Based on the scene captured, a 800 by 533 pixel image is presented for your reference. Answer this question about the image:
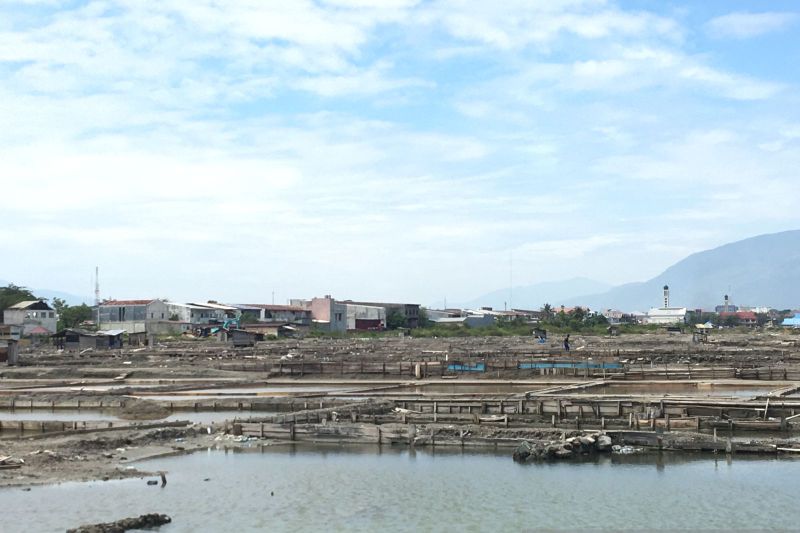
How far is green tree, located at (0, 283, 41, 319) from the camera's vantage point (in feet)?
376

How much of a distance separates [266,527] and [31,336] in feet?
268

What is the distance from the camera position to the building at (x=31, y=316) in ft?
328

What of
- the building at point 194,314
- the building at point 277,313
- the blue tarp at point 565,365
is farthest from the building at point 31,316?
the blue tarp at point 565,365

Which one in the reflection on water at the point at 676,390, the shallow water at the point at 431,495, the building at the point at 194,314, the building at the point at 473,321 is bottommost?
the shallow water at the point at 431,495

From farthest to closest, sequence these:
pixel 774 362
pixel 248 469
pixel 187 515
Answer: pixel 774 362 < pixel 248 469 < pixel 187 515

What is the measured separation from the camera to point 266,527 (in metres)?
20.8

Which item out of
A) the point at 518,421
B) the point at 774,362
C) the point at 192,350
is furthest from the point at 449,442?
the point at 192,350

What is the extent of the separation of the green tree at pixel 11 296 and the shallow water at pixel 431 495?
95433 mm

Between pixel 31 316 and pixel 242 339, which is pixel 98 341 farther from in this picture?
pixel 31 316

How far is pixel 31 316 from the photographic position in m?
101

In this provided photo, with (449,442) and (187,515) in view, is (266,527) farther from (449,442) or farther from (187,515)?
(449,442)

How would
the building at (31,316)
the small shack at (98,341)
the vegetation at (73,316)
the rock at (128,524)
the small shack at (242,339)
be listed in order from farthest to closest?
1. the vegetation at (73,316)
2. the building at (31,316)
3. the small shack at (242,339)
4. the small shack at (98,341)
5. the rock at (128,524)

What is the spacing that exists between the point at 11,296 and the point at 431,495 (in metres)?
106

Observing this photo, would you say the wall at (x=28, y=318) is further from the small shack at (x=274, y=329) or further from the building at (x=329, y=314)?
the building at (x=329, y=314)
